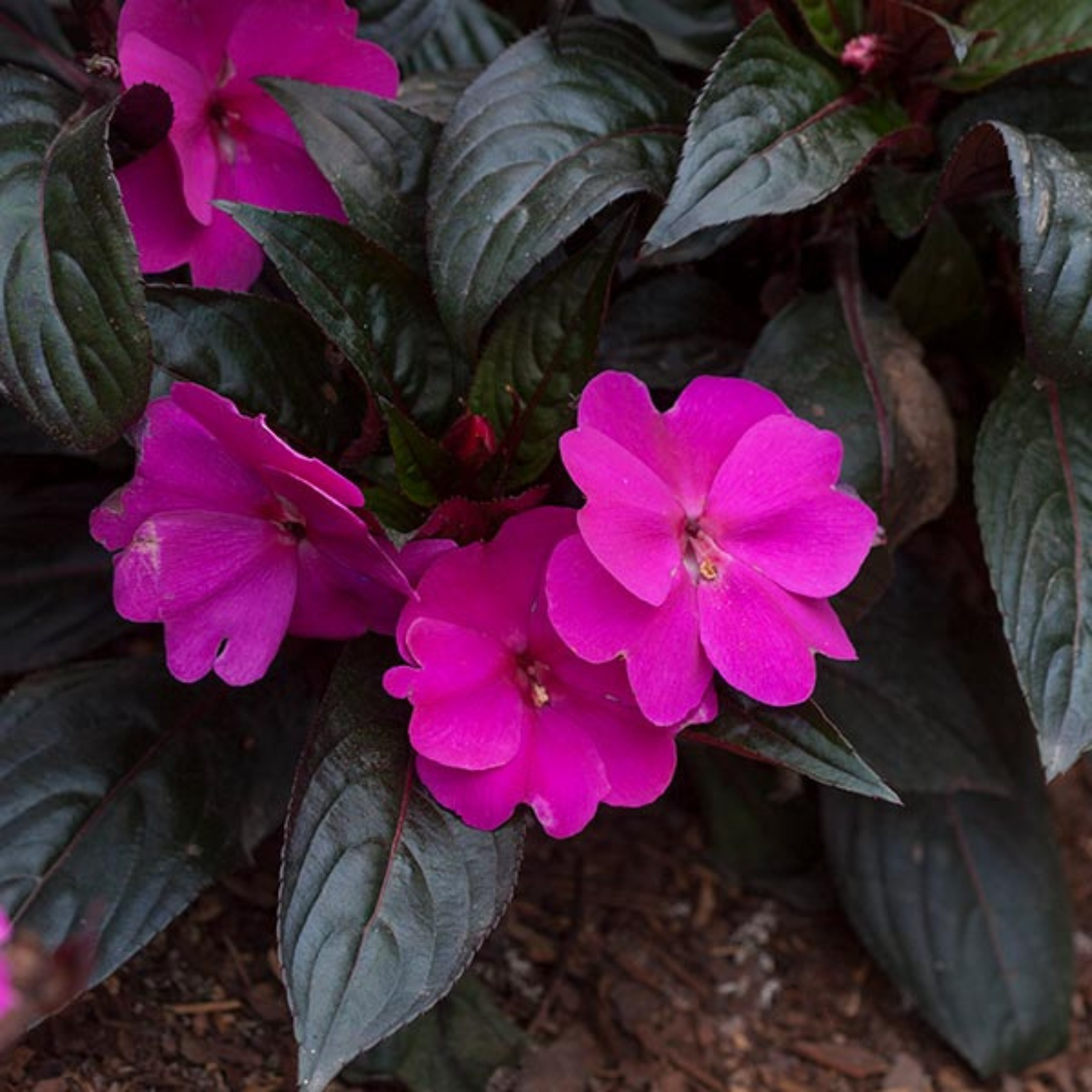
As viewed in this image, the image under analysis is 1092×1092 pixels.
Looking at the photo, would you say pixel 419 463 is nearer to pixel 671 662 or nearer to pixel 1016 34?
pixel 671 662

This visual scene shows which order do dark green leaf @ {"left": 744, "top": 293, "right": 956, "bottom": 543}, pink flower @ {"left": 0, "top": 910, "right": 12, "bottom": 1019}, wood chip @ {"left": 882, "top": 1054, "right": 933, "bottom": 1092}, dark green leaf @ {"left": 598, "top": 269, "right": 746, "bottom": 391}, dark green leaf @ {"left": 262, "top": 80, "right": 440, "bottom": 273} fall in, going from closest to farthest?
pink flower @ {"left": 0, "top": 910, "right": 12, "bottom": 1019} < dark green leaf @ {"left": 262, "top": 80, "right": 440, "bottom": 273} < dark green leaf @ {"left": 744, "top": 293, "right": 956, "bottom": 543} < dark green leaf @ {"left": 598, "top": 269, "right": 746, "bottom": 391} < wood chip @ {"left": 882, "top": 1054, "right": 933, "bottom": 1092}

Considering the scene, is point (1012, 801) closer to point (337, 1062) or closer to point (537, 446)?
point (537, 446)

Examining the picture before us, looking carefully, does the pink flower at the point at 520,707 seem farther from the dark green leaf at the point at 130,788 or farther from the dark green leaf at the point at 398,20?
the dark green leaf at the point at 398,20

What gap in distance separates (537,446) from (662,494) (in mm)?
157

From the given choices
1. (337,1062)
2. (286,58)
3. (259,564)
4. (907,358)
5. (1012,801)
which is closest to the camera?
(337,1062)

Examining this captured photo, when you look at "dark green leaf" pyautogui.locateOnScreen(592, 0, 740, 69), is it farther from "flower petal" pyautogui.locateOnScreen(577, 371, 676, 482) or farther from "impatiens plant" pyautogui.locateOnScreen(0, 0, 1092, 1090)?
"flower petal" pyautogui.locateOnScreen(577, 371, 676, 482)

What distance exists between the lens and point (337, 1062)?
3.35ft

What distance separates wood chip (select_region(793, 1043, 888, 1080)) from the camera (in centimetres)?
158

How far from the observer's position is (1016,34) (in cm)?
141

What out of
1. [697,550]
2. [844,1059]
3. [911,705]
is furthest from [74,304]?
[844,1059]

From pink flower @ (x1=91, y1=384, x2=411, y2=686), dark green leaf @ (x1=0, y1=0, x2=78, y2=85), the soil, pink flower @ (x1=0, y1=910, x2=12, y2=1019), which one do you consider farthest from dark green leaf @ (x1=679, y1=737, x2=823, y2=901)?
pink flower @ (x1=0, y1=910, x2=12, y2=1019)

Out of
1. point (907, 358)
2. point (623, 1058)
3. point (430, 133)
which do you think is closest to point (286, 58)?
point (430, 133)

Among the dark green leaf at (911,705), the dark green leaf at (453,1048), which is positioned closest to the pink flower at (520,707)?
the dark green leaf at (453,1048)

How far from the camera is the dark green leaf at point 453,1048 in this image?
1377mm
